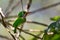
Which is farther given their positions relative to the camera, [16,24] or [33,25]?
[33,25]

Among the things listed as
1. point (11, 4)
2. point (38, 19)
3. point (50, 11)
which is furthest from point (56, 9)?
point (11, 4)

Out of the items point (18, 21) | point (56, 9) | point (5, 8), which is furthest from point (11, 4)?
point (18, 21)

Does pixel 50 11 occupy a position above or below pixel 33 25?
above

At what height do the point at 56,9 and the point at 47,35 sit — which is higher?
the point at 56,9

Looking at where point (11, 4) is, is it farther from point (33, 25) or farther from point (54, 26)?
point (54, 26)

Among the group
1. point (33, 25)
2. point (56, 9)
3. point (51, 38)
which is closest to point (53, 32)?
point (51, 38)

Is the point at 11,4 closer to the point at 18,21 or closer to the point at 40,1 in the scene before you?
the point at 40,1

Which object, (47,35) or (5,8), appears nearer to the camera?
(47,35)
